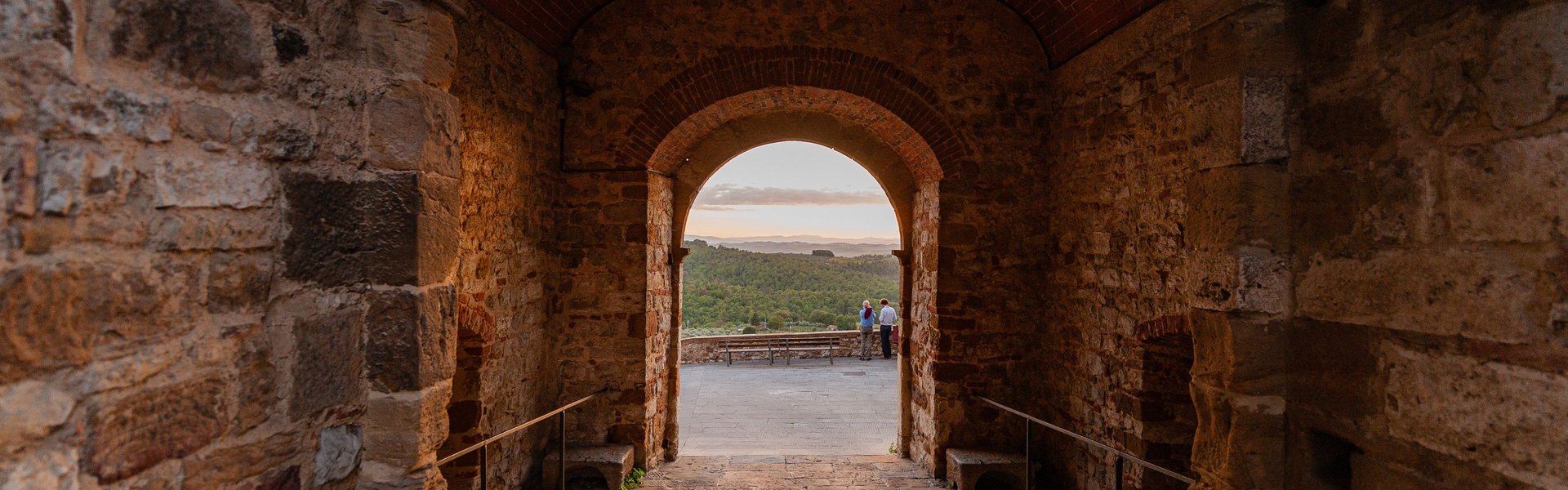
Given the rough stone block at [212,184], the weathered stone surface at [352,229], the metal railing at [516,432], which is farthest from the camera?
the metal railing at [516,432]

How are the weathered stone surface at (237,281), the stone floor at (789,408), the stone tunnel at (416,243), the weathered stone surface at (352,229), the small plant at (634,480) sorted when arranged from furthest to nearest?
the stone floor at (789,408) < the small plant at (634,480) < the weathered stone surface at (352,229) < the weathered stone surface at (237,281) < the stone tunnel at (416,243)

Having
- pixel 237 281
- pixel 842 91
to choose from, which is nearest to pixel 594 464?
pixel 842 91

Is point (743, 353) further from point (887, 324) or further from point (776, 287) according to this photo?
point (776, 287)

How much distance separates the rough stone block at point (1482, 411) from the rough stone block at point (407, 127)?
7.99 feet

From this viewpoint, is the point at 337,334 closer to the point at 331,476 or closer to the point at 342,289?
the point at 342,289

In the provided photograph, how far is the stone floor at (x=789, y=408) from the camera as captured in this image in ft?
24.1

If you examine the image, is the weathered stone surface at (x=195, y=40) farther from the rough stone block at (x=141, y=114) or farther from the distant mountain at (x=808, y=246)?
the distant mountain at (x=808, y=246)

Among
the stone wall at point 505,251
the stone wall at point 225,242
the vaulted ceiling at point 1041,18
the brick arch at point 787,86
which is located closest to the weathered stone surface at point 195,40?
the stone wall at point 225,242

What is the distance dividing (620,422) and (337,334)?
4.44 meters

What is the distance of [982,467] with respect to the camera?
5566 mm

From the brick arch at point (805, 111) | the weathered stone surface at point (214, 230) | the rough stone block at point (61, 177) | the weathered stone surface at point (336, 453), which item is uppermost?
the brick arch at point (805, 111)

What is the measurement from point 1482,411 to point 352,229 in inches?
102

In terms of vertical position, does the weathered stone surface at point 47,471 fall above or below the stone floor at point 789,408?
above

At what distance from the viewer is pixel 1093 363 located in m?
5.12
